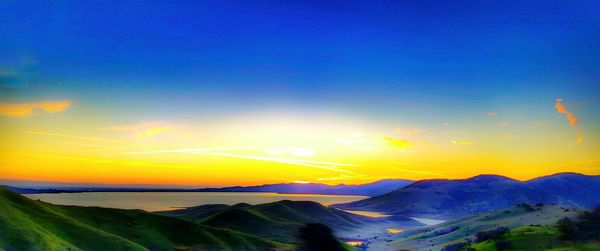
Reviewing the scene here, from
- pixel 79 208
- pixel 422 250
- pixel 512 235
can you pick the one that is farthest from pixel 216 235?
pixel 512 235

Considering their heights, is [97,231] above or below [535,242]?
above

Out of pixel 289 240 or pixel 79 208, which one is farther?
pixel 289 240

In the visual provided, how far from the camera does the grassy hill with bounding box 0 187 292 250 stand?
10275cm

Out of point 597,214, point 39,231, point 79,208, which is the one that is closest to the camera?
point 39,231

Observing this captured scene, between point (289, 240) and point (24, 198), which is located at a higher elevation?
point (24, 198)

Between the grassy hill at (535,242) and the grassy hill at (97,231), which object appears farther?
the grassy hill at (97,231)

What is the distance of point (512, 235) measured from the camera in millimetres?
119938

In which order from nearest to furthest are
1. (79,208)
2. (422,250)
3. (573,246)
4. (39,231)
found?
(573,246) → (39,231) → (79,208) → (422,250)

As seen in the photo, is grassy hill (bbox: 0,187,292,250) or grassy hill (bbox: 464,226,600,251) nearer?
grassy hill (bbox: 464,226,600,251)

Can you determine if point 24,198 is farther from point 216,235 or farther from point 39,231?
point 216,235

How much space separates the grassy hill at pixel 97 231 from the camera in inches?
4045

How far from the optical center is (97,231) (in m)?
124

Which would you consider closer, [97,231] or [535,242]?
[535,242]

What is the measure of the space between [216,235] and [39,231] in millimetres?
60448
